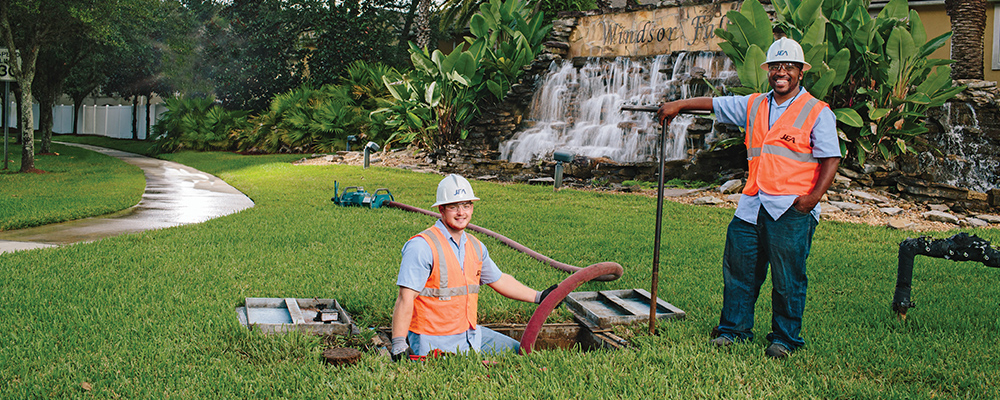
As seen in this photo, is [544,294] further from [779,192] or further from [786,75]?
[786,75]

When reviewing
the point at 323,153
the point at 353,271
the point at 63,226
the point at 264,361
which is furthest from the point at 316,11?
the point at 264,361

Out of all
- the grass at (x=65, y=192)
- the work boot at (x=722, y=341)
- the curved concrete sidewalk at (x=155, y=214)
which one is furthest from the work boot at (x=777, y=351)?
the grass at (x=65, y=192)

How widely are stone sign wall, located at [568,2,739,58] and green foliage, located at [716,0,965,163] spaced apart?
617 centimetres

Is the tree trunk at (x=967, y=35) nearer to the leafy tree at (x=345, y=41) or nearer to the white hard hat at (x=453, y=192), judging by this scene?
the white hard hat at (x=453, y=192)

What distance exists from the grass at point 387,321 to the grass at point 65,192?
2119 millimetres

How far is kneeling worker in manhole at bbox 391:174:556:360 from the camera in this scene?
12.0 feet

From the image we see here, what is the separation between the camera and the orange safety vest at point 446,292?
12.3 ft

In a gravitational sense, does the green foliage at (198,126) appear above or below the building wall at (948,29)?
below

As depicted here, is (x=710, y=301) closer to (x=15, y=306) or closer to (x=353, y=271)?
(x=353, y=271)

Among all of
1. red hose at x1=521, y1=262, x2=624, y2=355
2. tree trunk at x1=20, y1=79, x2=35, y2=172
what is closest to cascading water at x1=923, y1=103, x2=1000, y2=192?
red hose at x1=521, y1=262, x2=624, y2=355

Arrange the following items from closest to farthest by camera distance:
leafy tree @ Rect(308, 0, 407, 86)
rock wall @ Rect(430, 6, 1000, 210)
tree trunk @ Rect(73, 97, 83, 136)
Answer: rock wall @ Rect(430, 6, 1000, 210) → leafy tree @ Rect(308, 0, 407, 86) → tree trunk @ Rect(73, 97, 83, 136)

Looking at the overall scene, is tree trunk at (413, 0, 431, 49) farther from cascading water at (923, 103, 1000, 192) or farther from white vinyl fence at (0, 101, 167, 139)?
white vinyl fence at (0, 101, 167, 139)

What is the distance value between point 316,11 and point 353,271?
2457cm

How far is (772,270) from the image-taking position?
411 cm
